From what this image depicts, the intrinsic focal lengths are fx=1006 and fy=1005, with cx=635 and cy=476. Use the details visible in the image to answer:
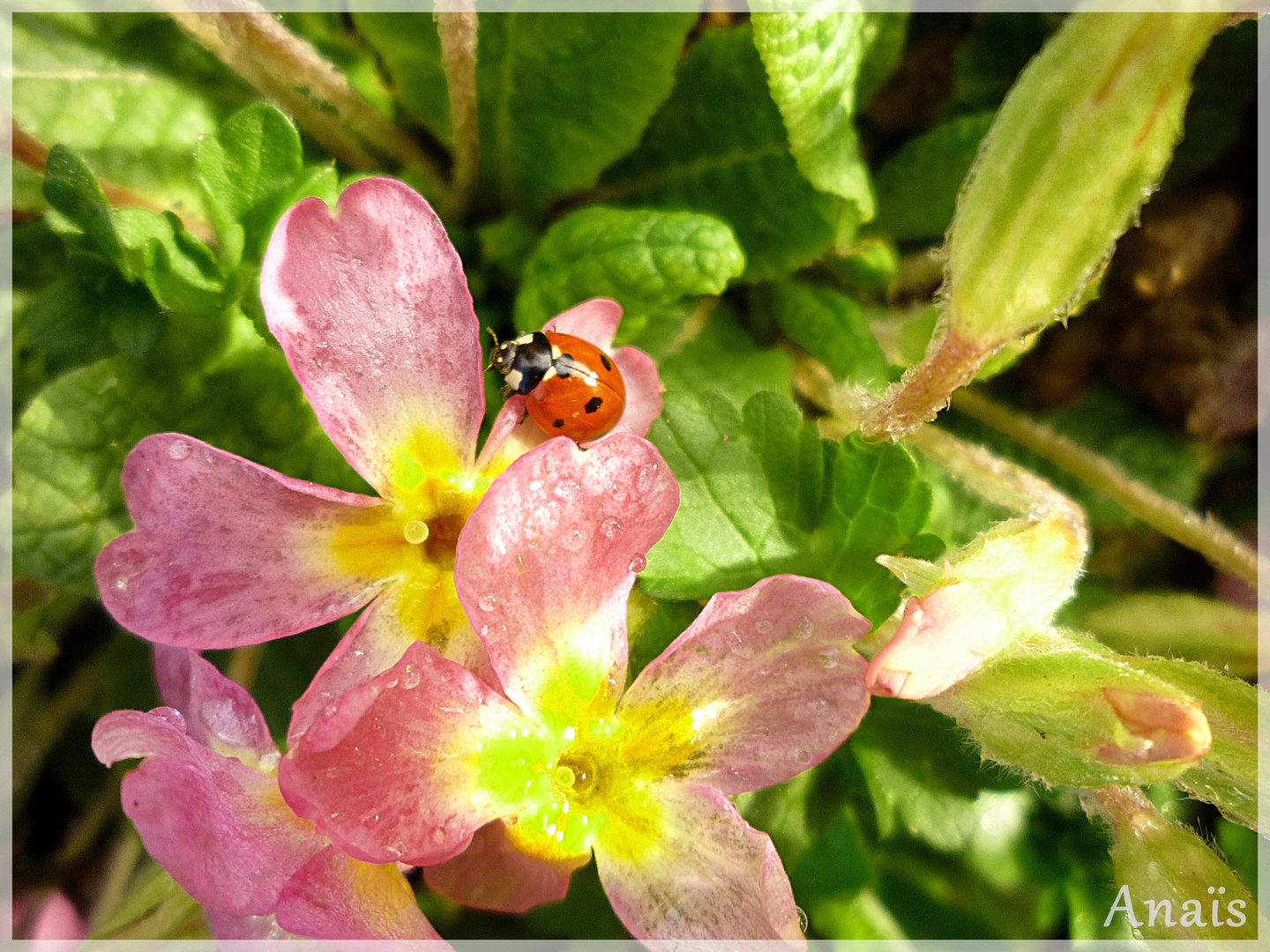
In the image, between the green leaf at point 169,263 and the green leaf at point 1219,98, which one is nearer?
the green leaf at point 169,263

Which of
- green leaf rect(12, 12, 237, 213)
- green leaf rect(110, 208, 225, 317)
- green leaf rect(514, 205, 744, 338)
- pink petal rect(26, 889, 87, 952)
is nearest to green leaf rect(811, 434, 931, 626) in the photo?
green leaf rect(514, 205, 744, 338)

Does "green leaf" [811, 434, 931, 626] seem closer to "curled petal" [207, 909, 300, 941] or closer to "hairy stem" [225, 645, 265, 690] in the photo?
"curled petal" [207, 909, 300, 941]

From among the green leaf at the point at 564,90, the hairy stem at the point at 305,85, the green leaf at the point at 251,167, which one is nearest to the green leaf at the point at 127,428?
the green leaf at the point at 251,167

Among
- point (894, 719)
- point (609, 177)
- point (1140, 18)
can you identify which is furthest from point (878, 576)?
point (609, 177)

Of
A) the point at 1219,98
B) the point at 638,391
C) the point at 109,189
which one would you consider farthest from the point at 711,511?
the point at 1219,98

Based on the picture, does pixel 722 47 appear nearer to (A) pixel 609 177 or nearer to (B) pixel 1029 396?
(A) pixel 609 177

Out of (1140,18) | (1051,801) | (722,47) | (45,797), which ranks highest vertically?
(1140,18)

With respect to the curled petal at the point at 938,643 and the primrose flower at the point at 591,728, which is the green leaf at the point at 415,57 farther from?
the curled petal at the point at 938,643

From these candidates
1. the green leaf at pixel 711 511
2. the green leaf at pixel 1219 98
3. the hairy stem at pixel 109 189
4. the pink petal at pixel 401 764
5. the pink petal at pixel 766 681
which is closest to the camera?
the pink petal at pixel 401 764
